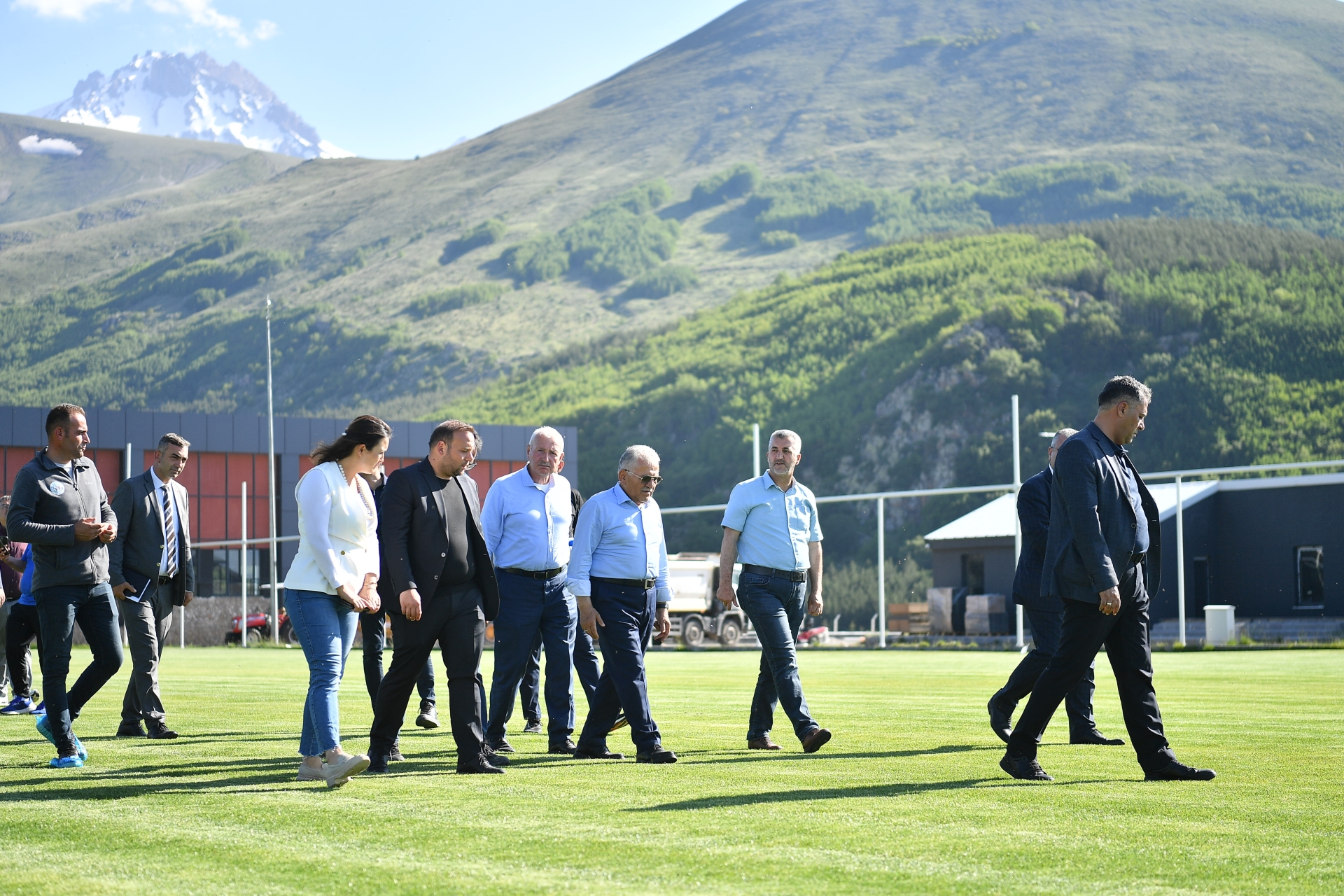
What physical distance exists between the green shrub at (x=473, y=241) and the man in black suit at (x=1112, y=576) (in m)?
151

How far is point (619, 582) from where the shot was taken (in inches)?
320

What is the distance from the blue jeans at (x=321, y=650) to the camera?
6828 millimetres

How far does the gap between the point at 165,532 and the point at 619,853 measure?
17.6ft

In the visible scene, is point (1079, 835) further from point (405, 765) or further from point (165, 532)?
point (165, 532)

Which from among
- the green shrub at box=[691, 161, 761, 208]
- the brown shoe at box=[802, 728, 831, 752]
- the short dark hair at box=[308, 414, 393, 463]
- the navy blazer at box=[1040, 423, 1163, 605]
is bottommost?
the brown shoe at box=[802, 728, 831, 752]

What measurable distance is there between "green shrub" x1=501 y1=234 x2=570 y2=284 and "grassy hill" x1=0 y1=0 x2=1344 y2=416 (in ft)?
0.81

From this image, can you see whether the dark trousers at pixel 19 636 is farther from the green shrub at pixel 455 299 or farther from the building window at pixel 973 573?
the green shrub at pixel 455 299

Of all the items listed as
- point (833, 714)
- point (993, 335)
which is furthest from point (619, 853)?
point (993, 335)

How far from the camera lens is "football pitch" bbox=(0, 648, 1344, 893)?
14.8ft

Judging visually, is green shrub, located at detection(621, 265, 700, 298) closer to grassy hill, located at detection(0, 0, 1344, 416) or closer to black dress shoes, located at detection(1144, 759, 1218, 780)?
grassy hill, located at detection(0, 0, 1344, 416)

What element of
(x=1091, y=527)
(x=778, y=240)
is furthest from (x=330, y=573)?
(x=778, y=240)

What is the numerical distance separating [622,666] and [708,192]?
496 ft

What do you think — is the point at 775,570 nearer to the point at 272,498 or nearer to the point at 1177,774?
the point at 1177,774

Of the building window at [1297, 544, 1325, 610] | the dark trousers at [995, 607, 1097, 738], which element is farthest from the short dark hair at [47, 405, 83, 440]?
the building window at [1297, 544, 1325, 610]
